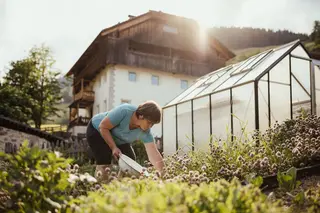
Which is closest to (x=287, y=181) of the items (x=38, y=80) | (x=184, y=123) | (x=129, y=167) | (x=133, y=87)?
(x=129, y=167)

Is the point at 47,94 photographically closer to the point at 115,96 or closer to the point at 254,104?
the point at 115,96

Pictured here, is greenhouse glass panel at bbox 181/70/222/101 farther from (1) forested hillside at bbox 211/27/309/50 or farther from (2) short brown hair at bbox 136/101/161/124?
(1) forested hillside at bbox 211/27/309/50

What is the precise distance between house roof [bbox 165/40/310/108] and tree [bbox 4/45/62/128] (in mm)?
18331

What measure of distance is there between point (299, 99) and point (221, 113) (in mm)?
2383

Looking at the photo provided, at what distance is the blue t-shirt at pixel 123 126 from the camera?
170 inches

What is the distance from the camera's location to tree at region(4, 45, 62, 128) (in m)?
28.4

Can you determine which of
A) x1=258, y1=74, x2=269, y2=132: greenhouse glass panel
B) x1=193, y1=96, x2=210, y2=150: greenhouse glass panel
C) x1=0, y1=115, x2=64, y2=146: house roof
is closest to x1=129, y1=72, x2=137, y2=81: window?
x1=0, y1=115, x2=64, y2=146: house roof

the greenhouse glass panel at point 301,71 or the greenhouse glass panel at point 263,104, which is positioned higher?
the greenhouse glass panel at point 301,71

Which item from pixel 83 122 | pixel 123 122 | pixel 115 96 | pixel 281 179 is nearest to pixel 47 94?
pixel 83 122

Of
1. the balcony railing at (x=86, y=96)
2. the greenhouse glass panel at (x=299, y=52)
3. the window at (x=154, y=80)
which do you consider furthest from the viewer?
the balcony railing at (x=86, y=96)

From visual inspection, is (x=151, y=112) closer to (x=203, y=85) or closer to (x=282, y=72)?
(x=282, y=72)

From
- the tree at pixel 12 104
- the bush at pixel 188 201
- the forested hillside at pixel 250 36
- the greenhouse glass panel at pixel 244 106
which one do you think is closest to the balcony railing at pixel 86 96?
the tree at pixel 12 104

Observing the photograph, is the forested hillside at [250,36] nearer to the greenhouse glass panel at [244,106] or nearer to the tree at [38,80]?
the tree at [38,80]

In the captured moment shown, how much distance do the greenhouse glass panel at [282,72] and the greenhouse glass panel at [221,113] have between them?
1.34 metres
